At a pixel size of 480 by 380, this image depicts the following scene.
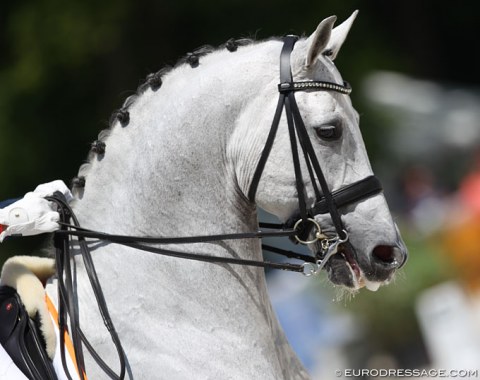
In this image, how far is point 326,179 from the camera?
137 inches

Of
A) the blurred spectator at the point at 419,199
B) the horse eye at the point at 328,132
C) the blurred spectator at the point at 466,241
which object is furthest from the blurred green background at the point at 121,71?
the horse eye at the point at 328,132

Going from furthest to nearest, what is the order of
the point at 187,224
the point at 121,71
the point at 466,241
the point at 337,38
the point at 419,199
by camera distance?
the point at 419,199
the point at 121,71
the point at 466,241
the point at 337,38
the point at 187,224

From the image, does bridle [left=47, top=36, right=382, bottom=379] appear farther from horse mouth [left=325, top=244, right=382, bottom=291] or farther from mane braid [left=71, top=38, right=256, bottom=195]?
mane braid [left=71, top=38, right=256, bottom=195]

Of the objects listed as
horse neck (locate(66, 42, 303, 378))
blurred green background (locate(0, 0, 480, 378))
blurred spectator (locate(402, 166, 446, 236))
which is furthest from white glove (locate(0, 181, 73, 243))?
blurred spectator (locate(402, 166, 446, 236))

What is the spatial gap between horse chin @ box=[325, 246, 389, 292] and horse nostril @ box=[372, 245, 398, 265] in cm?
8

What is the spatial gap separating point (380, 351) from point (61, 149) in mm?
4451

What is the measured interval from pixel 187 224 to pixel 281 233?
38 centimetres

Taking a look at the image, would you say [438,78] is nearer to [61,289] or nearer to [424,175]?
[424,175]

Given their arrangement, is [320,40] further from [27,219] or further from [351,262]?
[27,219]

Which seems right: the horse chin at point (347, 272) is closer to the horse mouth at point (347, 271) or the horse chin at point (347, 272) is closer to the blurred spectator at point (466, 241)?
the horse mouth at point (347, 271)

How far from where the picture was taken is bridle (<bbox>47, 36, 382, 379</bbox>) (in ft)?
11.3

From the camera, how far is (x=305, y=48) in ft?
11.7

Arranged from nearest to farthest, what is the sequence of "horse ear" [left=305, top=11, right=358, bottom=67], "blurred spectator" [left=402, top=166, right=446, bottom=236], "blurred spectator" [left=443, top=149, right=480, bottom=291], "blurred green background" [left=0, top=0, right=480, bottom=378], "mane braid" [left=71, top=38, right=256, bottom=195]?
"horse ear" [left=305, top=11, right=358, bottom=67] → "mane braid" [left=71, top=38, right=256, bottom=195] → "blurred green background" [left=0, top=0, right=480, bottom=378] → "blurred spectator" [left=443, top=149, right=480, bottom=291] → "blurred spectator" [left=402, top=166, right=446, bottom=236]

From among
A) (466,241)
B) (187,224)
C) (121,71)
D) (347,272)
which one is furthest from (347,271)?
(121,71)
